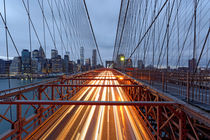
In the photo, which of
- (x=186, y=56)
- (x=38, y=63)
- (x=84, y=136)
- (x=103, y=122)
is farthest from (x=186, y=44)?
(x=38, y=63)

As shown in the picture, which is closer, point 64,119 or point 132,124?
point 132,124

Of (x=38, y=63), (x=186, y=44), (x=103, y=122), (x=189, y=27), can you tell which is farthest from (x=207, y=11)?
(x=38, y=63)

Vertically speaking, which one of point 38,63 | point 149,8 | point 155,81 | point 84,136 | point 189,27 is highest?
point 149,8

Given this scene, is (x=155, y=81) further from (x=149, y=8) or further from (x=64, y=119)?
(x=149, y=8)

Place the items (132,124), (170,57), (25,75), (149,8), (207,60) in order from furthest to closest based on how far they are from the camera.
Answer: (149,8)
(170,57)
(25,75)
(207,60)
(132,124)

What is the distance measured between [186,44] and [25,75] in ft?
47.5

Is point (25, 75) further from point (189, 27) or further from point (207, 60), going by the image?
point (189, 27)

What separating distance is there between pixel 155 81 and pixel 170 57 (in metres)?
5.76

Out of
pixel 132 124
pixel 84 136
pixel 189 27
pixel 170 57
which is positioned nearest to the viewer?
pixel 84 136

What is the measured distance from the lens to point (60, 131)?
5.69 m

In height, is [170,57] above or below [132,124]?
above

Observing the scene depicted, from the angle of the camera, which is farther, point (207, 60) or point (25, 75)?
point (25, 75)

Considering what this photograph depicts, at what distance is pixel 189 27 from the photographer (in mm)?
10180

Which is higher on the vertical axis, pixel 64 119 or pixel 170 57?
pixel 170 57
